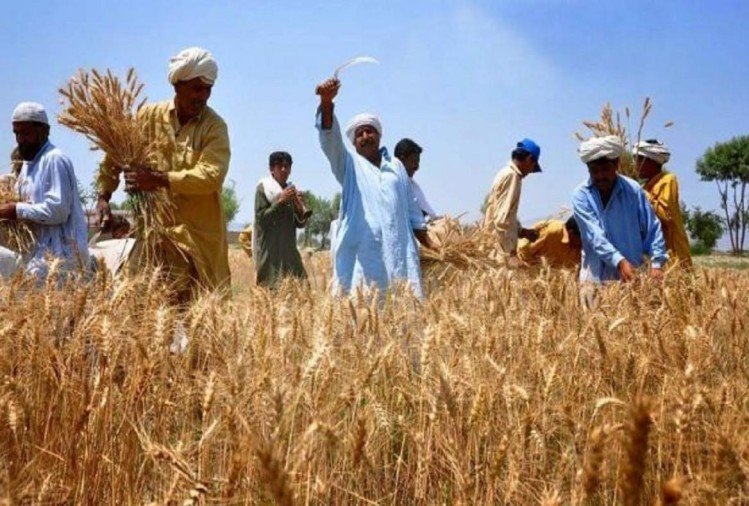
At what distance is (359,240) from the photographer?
4059 mm

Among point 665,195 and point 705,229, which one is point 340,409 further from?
point 705,229

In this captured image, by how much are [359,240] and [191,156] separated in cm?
94

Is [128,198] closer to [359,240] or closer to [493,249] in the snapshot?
[359,240]

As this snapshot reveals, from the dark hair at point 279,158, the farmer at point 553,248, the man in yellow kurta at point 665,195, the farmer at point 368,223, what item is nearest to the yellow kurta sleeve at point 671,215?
the man in yellow kurta at point 665,195

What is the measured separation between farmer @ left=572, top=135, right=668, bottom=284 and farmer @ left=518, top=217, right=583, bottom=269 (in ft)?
3.42

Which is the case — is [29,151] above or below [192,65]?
below

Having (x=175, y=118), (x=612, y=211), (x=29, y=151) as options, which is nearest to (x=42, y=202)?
A: (x=29, y=151)

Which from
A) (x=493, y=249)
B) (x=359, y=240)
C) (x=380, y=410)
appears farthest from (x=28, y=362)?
(x=493, y=249)

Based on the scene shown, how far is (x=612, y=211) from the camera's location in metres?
4.25

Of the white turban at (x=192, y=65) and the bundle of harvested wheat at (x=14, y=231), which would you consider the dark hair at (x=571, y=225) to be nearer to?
the white turban at (x=192, y=65)

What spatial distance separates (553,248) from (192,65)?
297cm

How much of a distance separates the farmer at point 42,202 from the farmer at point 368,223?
124 cm

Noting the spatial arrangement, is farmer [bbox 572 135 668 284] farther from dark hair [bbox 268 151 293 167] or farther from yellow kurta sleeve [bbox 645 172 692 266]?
dark hair [bbox 268 151 293 167]

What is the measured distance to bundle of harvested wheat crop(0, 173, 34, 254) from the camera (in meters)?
3.78
